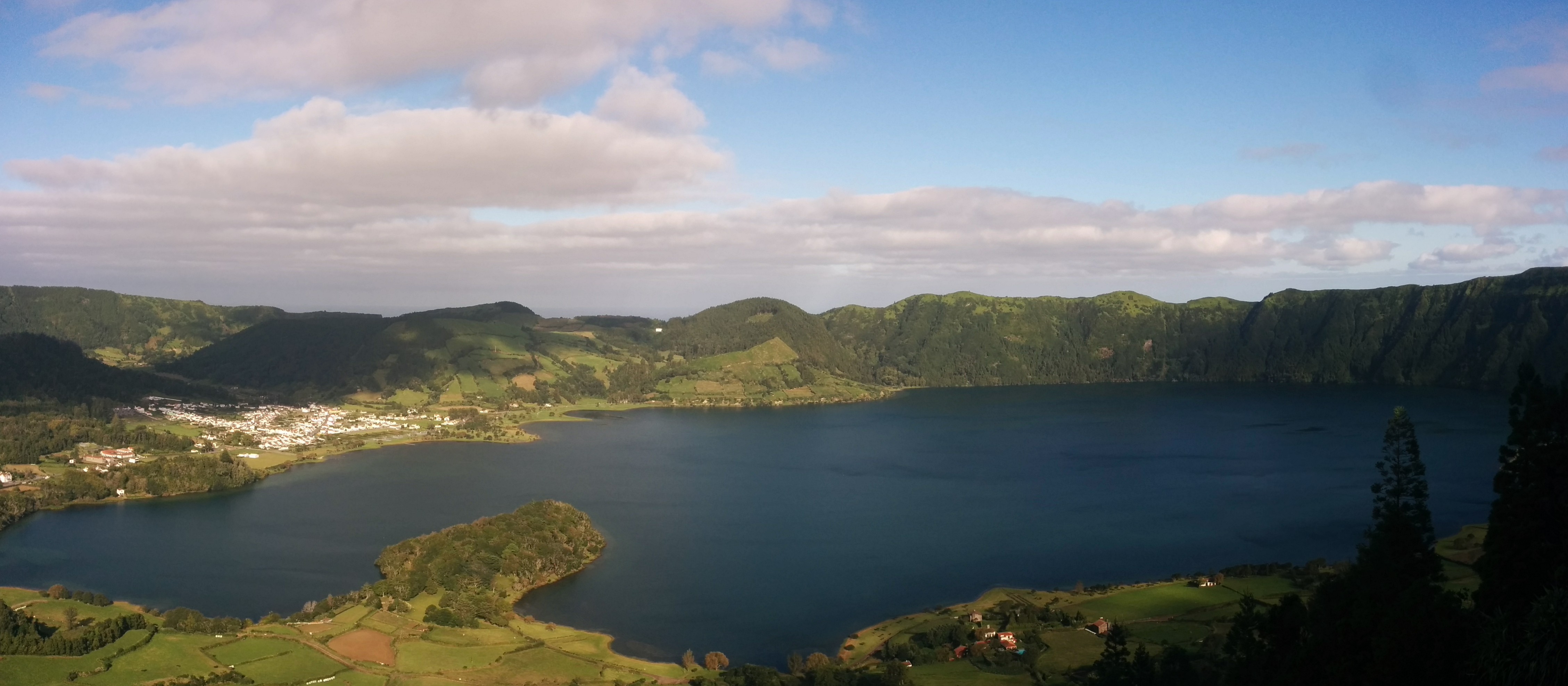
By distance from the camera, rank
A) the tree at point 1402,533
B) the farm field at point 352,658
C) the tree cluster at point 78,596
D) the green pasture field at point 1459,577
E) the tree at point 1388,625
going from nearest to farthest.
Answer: the tree at point 1388,625
the tree at point 1402,533
the farm field at point 352,658
the green pasture field at point 1459,577
the tree cluster at point 78,596

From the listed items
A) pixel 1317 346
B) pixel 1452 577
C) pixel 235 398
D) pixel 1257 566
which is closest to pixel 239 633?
pixel 1257 566

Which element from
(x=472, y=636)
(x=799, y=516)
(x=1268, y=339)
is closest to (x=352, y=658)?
(x=472, y=636)

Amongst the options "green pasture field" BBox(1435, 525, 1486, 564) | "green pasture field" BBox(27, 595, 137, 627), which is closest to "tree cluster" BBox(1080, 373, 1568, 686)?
"green pasture field" BBox(1435, 525, 1486, 564)

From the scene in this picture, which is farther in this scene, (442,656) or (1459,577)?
(1459,577)

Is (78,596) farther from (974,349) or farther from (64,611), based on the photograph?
(974,349)

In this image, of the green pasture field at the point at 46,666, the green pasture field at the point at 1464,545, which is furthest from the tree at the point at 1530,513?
the green pasture field at the point at 46,666

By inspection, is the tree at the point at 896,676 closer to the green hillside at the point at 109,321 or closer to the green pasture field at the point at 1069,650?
the green pasture field at the point at 1069,650

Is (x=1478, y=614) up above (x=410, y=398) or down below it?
above

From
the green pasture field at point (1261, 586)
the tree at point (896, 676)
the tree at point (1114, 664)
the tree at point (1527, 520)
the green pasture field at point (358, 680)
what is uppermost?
the tree at point (1527, 520)
